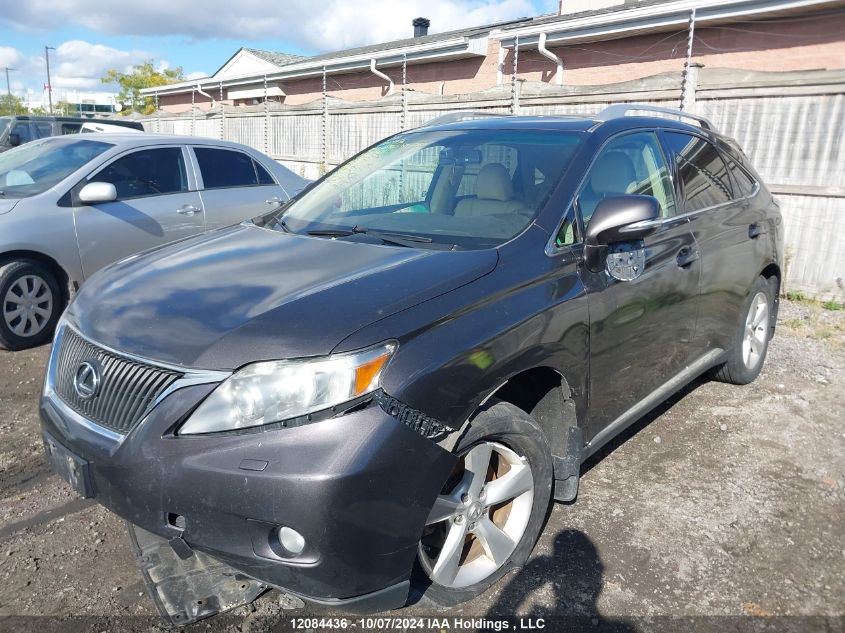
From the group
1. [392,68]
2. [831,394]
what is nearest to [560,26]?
[392,68]

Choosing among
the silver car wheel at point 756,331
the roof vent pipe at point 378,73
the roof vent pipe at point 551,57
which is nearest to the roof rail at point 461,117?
the silver car wheel at point 756,331

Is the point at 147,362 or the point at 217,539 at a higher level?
the point at 147,362

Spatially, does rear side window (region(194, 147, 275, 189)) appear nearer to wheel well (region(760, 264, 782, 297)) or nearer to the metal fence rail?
the metal fence rail

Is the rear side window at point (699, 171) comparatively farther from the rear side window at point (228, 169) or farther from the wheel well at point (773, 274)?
the rear side window at point (228, 169)

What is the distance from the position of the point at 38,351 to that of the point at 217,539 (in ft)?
14.0

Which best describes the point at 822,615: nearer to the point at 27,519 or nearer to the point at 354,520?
the point at 354,520

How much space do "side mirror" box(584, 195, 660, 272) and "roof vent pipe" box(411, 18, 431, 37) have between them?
2725cm

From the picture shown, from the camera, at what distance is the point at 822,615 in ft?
8.65

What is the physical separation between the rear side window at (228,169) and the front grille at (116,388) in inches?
177

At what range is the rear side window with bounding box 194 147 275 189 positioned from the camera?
6680 mm

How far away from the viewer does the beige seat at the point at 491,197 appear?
10.1 ft

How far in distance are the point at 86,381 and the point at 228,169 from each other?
486 centimetres

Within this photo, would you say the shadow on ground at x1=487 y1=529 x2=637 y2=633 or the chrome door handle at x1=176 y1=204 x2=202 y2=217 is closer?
the shadow on ground at x1=487 y1=529 x2=637 y2=633

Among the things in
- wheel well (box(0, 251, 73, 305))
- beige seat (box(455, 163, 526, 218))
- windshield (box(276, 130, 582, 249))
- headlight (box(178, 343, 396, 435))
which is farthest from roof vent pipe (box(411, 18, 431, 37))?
headlight (box(178, 343, 396, 435))
